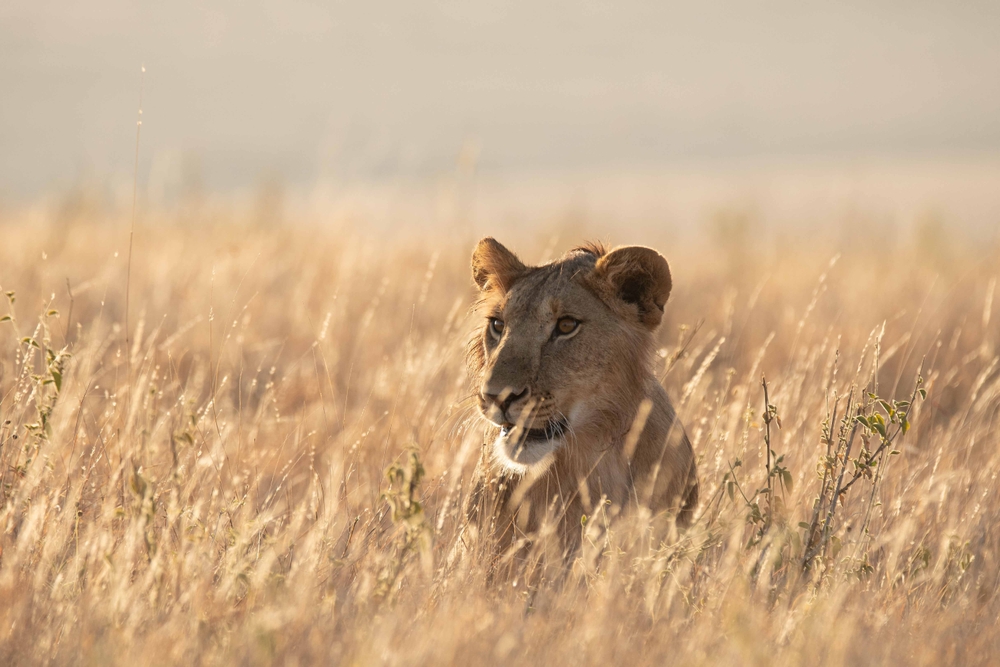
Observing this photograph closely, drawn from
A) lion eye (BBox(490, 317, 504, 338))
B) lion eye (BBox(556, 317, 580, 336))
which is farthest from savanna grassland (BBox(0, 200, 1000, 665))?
lion eye (BBox(556, 317, 580, 336))

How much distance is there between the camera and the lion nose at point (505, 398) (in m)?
4.08

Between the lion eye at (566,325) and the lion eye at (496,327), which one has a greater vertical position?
the lion eye at (566,325)

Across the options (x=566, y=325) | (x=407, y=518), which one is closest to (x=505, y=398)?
(x=566, y=325)

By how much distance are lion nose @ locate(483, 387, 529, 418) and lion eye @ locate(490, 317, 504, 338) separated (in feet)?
1.77

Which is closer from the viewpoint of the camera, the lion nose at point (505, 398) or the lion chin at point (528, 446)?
the lion nose at point (505, 398)

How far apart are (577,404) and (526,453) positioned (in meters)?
0.30

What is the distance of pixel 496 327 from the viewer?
4.67 m

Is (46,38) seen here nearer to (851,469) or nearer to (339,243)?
(339,243)

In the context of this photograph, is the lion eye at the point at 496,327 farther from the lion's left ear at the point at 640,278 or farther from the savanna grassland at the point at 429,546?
the lion's left ear at the point at 640,278

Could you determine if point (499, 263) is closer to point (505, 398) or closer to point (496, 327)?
point (496, 327)

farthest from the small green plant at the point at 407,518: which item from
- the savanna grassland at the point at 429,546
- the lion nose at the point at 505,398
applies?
the lion nose at the point at 505,398

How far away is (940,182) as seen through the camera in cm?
5309

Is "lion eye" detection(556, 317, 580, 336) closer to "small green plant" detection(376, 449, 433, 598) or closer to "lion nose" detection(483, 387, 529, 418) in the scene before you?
"lion nose" detection(483, 387, 529, 418)

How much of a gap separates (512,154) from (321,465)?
263 ft
